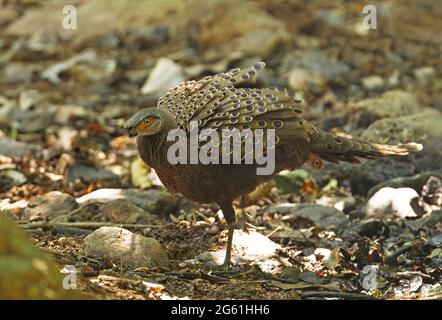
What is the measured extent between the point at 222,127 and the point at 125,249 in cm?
110

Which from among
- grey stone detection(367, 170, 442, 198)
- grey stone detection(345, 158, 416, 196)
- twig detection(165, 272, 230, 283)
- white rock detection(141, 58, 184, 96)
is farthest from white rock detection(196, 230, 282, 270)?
white rock detection(141, 58, 184, 96)

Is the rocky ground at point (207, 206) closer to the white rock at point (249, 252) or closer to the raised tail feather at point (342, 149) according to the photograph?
the white rock at point (249, 252)

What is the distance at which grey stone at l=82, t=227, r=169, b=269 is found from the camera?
19.0 feet

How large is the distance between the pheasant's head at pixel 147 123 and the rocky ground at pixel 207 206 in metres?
0.73

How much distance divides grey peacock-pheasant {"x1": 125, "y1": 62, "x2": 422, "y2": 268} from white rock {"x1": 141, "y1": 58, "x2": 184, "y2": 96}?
448 cm

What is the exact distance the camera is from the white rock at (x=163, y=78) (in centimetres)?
1092

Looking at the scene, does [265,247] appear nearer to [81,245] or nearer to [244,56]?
[81,245]

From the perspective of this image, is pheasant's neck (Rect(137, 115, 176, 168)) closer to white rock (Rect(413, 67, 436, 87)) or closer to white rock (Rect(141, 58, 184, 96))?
white rock (Rect(141, 58, 184, 96))

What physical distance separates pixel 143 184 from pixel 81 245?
2.13 meters

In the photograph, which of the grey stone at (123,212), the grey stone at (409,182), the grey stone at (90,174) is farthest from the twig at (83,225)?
the grey stone at (409,182)

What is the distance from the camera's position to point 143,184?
26.9ft

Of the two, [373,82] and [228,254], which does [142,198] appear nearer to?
[228,254]

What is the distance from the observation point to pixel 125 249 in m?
5.82
